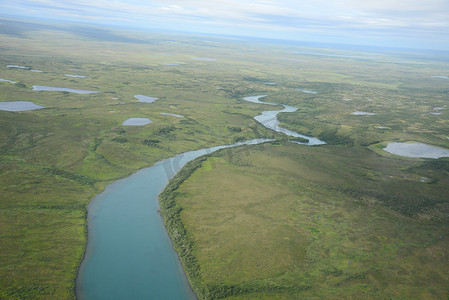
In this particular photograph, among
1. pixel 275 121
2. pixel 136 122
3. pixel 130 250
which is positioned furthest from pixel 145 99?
pixel 130 250

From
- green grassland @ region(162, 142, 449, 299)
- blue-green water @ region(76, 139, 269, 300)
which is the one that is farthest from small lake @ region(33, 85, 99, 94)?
blue-green water @ region(76, 139, 269, 300)

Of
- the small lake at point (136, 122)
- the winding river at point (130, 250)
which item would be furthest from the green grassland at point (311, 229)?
the small lake at point (136, 122)

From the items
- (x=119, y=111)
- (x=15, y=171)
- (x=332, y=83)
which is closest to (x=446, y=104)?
(x=332, y=83)

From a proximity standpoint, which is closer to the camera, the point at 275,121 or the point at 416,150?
the point at 416,150

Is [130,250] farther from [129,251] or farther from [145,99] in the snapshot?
[145,99]

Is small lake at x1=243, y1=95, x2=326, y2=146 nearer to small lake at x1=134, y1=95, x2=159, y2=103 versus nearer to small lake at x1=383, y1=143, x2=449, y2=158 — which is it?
small lake at x1=383, y1=143, x2=449, y2=158

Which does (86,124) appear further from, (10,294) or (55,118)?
(10,294)
